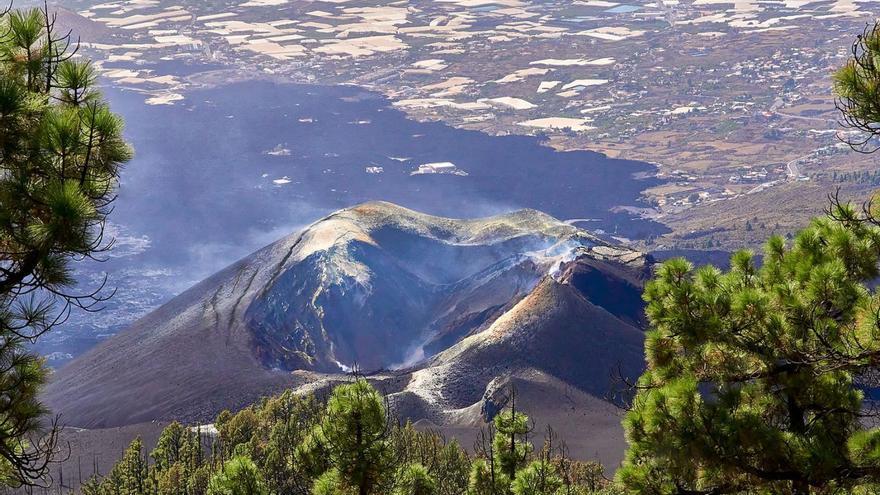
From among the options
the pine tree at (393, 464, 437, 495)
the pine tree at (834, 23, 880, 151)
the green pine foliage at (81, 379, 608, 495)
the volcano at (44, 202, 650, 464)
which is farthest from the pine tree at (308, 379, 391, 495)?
the volcano at (44, 202, 650, 464)

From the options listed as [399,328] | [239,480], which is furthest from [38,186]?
[399,328]

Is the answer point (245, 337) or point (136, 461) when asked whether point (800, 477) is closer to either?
point (136, 461)

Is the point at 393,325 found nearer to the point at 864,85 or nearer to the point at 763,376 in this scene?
the point at 763,376

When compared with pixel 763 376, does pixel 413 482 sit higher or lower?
lower

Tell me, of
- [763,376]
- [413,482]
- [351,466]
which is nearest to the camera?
[763,376]

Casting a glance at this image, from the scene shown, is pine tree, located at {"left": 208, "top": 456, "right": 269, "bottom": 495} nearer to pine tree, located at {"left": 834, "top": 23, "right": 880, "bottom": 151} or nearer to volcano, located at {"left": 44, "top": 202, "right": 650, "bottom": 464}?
pine tree, located at {"left": 834, "top": 23, "right": 880, "bottom": 151}

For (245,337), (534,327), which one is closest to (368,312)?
(245,337)
